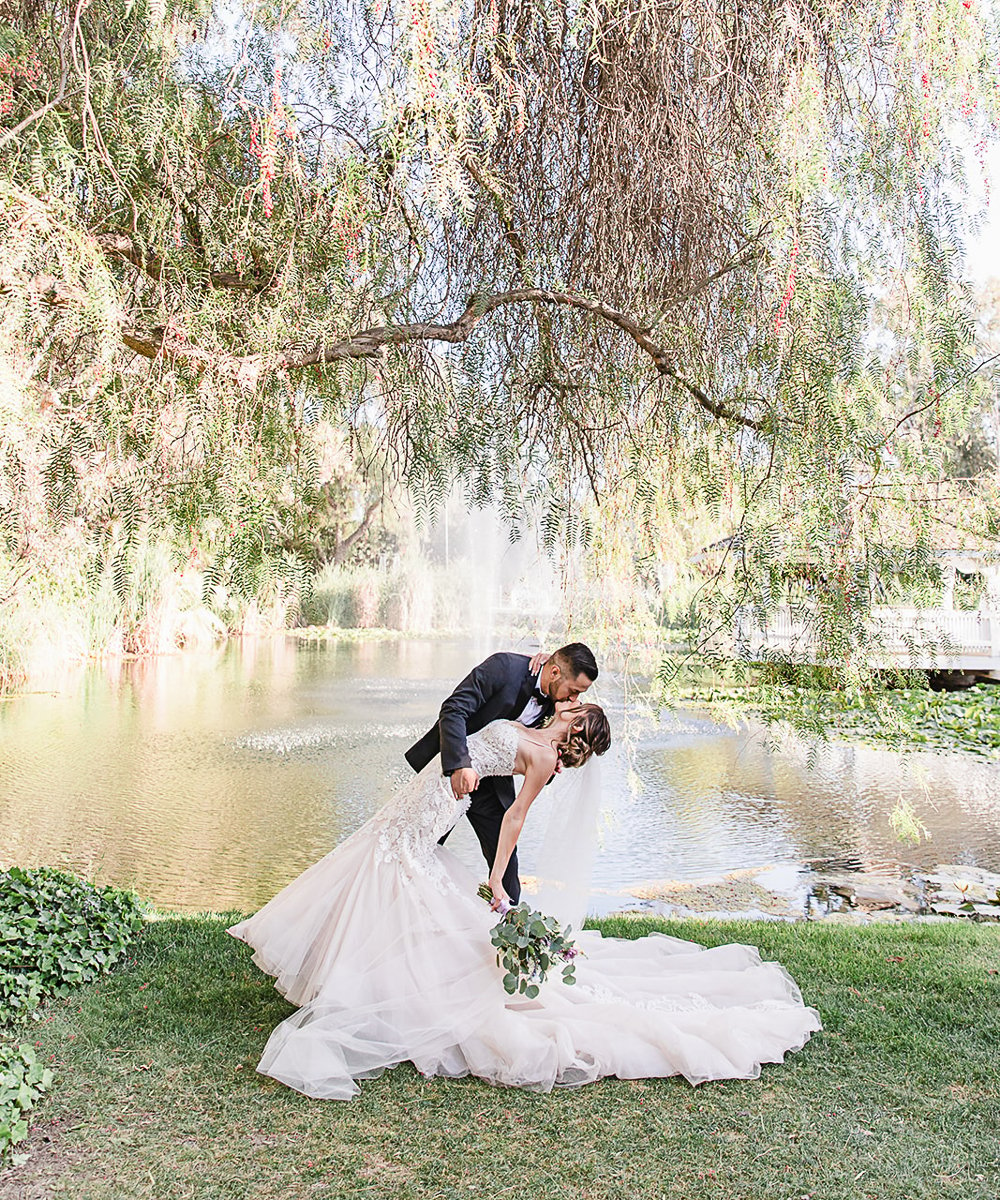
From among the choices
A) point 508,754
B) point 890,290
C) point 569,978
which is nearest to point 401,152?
point 890,290

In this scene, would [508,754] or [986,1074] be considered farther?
[508,754]

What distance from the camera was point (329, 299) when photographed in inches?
114

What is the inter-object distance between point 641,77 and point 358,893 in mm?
2813

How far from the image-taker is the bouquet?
9.70ft

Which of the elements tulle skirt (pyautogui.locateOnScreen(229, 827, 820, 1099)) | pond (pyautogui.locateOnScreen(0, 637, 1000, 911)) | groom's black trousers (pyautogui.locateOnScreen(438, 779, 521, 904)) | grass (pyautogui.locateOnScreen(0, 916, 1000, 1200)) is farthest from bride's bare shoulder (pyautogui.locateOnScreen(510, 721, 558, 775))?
pond (pyautogui.locateOnScreen(0, 637, 1000, 911))

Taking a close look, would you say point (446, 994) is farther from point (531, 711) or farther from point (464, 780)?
point (531, 711)

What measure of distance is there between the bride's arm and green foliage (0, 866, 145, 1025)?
65.9 inches

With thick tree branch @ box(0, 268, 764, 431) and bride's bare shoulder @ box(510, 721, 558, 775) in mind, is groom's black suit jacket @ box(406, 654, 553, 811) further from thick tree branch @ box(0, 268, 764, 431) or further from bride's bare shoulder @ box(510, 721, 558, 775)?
thick tree branch @ box(0, 268, 764, 431)

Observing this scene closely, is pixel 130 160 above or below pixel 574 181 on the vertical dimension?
below

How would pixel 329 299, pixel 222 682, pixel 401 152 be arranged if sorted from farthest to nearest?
pixel 222 682
pixel 329 299
pixel 401 152

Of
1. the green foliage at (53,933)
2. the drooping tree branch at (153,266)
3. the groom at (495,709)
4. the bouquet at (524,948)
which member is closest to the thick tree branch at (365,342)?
the drooping tree branch at (153,266)

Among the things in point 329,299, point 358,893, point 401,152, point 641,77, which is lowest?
point 358,893

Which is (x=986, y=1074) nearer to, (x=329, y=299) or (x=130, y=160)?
(x=329, y=299)

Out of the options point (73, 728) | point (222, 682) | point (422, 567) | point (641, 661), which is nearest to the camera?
point (641, 661)
